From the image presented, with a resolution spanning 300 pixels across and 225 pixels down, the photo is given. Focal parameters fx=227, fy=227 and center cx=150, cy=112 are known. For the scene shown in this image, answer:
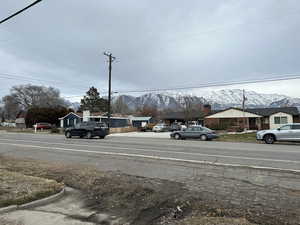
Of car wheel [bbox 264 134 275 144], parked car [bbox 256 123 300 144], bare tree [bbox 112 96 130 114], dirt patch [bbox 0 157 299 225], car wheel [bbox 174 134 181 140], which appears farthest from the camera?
bare tree [bbox 112 96 130 114]

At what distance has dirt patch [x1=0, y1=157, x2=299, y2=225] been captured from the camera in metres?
4.08

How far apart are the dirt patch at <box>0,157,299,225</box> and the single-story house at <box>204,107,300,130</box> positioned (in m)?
39.5

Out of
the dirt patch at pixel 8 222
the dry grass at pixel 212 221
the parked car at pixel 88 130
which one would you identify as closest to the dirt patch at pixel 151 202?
the dry grass at pixel 212 221

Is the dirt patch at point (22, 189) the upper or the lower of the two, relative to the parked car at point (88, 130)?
lower

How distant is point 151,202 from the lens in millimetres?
4996

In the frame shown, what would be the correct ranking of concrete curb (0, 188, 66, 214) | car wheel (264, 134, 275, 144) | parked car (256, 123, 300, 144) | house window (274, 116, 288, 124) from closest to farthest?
concrete curb (0, 188, 66, 214)
parked car (256, 123, 300, 144)
car wheel (264, 134, 275, 144)
house window (274, 116, 288, 124)

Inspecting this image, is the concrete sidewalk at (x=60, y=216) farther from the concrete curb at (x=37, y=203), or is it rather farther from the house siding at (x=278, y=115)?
the house siding at (x=278, y=115)

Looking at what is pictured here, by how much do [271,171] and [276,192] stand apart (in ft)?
8.34

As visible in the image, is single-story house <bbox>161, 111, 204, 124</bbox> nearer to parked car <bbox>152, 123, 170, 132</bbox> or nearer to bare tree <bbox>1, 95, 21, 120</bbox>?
parked car <bbox>152, 123, 170, 132</bbox>

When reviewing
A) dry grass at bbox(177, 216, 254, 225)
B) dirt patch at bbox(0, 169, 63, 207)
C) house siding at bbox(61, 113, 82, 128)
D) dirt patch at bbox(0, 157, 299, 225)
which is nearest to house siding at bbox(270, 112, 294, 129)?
house siding at bbox(61, 113, 82, 128)

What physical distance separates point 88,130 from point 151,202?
1890cm

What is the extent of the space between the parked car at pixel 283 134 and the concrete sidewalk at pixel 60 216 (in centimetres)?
1806

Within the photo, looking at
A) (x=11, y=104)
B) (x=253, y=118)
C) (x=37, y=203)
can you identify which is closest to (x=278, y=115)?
(x=253, y=118)

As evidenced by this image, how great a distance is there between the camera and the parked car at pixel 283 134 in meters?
17.9
